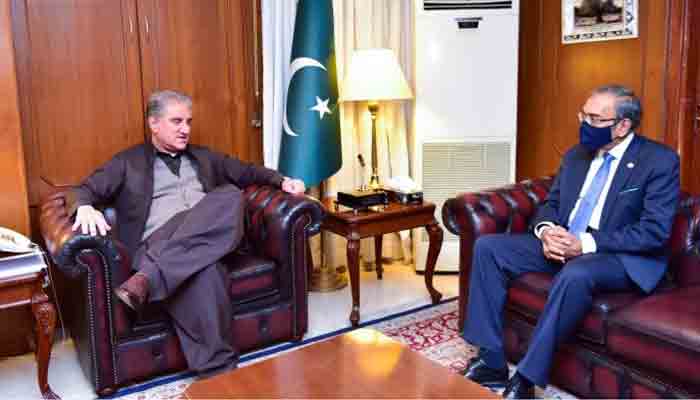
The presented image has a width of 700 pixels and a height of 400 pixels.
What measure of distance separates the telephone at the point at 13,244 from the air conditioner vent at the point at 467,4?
248 cm

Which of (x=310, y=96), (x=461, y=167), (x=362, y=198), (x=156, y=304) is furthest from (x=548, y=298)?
(x=310, y=96)

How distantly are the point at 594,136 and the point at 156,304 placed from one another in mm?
1841

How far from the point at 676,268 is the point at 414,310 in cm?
130

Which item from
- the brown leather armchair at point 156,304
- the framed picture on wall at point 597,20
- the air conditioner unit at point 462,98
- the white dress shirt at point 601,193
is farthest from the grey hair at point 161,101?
the framed picture on wall at point 597,20

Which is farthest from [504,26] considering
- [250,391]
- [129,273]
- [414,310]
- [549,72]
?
[250,391]

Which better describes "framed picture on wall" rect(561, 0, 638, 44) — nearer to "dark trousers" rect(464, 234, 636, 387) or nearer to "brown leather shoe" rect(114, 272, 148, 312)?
"dark trousers" rect(464, 234, 636, 387)

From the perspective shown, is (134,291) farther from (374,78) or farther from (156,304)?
(374,78)

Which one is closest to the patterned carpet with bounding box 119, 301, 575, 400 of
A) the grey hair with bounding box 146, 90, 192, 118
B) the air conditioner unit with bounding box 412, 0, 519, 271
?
the air conditioner unit with bounding box 412, 0, 519, 271

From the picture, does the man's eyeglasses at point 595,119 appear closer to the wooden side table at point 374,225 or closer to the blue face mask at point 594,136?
the blue face mask at point 594,136

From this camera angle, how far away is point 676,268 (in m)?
2.47

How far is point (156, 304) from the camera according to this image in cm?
252

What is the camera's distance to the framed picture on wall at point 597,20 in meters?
3.39

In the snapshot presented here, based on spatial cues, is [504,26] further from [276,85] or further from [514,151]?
[276,85]

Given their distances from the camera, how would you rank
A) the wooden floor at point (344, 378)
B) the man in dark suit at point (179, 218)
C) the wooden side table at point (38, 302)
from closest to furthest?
1. the wooden floor at point (344, 378)
2. the wooden side table at point (38, 302)
3. the man in dark suit at point (179, 218)
